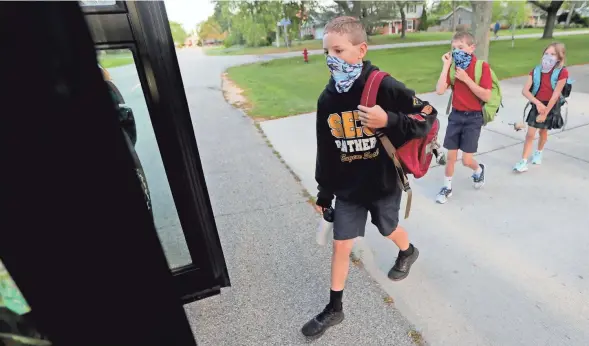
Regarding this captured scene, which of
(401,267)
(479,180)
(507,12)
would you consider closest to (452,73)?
(479,180)

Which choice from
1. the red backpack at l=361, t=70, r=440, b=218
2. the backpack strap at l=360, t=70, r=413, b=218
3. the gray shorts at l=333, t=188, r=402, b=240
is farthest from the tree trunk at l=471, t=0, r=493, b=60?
the backpack strap at l=360, t=70, r=413, b=218

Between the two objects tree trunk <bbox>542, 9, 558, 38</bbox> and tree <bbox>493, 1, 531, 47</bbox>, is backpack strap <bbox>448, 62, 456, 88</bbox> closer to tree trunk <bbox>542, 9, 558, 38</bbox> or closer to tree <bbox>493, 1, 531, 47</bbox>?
tree trunk <bbox>542, 9, 558, 38</bbox>

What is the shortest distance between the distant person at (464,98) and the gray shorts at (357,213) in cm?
155

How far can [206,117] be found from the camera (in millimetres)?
8344

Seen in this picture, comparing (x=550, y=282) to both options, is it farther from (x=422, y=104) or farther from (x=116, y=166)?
(x=116, y=166)

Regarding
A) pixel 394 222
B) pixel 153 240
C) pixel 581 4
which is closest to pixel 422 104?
pixel 394 222

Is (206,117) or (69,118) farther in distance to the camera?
(206,117)

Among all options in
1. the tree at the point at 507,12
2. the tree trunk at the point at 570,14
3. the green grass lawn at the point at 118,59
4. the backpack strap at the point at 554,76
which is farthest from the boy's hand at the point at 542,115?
the tree at the point at 507,12

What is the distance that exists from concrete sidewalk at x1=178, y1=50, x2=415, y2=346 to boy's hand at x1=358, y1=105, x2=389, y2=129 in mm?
1272

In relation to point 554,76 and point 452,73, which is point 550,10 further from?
point 452,73

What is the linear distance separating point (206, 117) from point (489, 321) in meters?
7.28

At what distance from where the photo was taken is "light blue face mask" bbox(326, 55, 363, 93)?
70.9 inches

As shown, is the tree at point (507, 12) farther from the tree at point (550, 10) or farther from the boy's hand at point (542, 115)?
the boy's hand at point (542, 115)

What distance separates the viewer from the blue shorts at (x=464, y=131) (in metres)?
3.34
